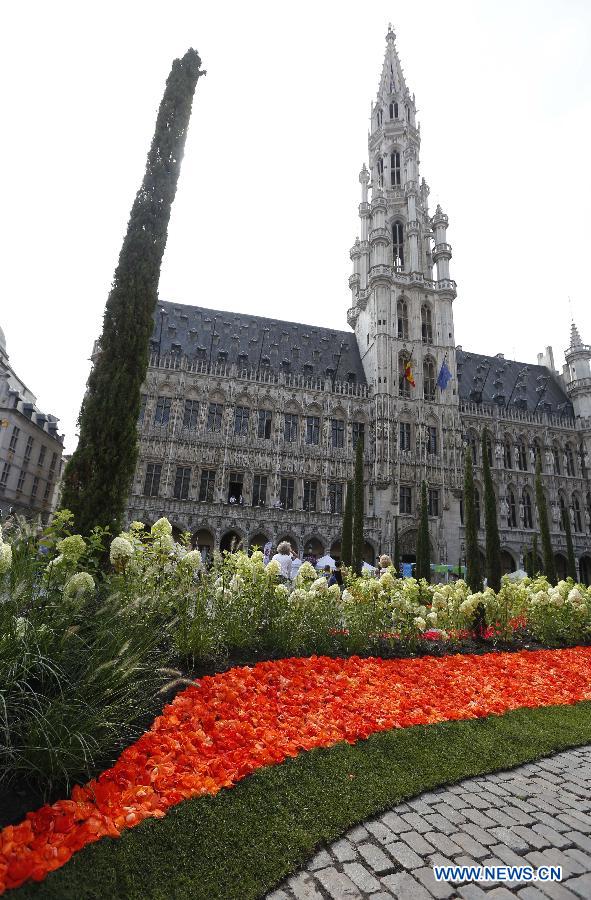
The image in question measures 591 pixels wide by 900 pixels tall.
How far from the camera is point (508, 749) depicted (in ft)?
18.7

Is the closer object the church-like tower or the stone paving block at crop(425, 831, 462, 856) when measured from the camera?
the stone paving block at crop(425, 831, 462, 856)

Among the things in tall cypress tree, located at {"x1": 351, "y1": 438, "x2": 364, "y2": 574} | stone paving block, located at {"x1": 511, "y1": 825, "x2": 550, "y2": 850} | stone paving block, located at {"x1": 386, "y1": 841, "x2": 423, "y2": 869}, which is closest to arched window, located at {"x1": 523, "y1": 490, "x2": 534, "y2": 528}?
tall cypress tree, located at {"x1": 351, "y1": 438, "x2": 364, "y2": 574}

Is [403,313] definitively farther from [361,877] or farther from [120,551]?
[361,877]

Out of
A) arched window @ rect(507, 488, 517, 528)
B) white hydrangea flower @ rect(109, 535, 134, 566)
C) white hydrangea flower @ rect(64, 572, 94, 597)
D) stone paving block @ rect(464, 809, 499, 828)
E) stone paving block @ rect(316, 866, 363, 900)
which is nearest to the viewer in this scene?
stone paving block @ rect(316, 866, 363, 900)

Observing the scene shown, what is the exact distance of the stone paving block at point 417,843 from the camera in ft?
12.3

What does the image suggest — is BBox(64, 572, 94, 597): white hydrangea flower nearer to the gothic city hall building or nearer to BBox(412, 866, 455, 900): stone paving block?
BBox(412, 866, 455, 900): stone paving block

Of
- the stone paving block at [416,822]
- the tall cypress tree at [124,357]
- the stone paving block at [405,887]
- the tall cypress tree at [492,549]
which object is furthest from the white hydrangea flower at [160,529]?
the tall cypress tree at [492,549]

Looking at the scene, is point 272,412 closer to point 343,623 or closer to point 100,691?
point 343,623

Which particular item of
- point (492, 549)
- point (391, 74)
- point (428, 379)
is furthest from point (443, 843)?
point (391, 74)

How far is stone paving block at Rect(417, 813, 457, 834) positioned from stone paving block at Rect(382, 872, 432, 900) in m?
0.64

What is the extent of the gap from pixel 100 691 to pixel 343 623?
6175mm

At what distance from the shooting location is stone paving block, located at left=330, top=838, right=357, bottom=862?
3.63 m

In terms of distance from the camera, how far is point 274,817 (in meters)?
3.95

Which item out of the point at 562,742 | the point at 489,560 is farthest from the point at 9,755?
the point at 489,560
